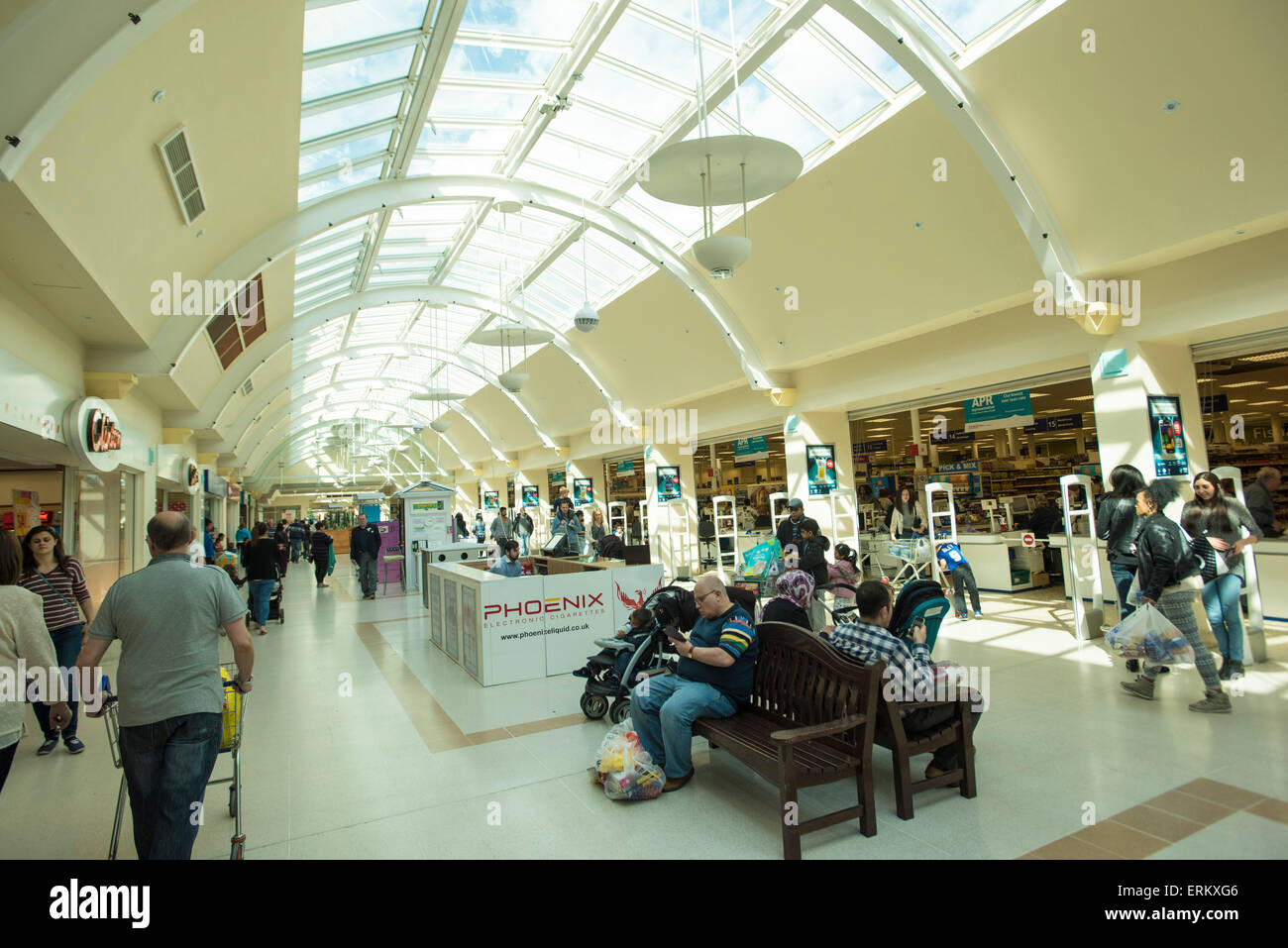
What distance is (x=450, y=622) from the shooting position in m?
8.37

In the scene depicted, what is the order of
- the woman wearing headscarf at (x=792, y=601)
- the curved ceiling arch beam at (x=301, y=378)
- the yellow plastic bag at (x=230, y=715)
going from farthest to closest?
the curved ceiling arch beam at (x=301, y=378), the woman wearing headscarf at (x=792, y=601), the yellow plastic bag at (x=230, y=715)

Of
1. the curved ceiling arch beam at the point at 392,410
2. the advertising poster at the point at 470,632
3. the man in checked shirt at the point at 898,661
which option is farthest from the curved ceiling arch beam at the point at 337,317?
the man in checked shirt at the point at 898,661

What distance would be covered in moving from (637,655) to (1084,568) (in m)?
7.20

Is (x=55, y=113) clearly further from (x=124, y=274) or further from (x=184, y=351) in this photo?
(x=184, y=351)

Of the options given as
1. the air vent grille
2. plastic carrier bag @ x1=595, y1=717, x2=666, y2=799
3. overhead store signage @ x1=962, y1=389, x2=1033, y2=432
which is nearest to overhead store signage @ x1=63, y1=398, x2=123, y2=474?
the air vent grille

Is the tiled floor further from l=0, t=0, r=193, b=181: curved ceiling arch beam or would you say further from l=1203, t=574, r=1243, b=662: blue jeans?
l=0, t=0, r=193, b=181: curved ceiling arch beam

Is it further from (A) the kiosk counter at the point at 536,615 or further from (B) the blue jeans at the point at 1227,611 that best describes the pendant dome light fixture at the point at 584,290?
(B) the blue jeans at the point at 1227,611

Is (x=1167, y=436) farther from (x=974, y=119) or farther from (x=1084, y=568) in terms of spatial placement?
(x=974, y=119)

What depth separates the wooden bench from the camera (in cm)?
321

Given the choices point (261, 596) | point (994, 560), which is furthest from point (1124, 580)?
point (261, 596)

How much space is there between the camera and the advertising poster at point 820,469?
14047 mm

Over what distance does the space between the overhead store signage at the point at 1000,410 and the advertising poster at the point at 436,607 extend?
29.9ft

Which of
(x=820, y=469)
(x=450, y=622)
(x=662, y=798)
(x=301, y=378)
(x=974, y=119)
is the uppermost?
(x=301, y=378)

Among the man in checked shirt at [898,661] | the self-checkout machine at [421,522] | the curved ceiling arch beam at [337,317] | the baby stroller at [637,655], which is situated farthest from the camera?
the self-checkout machine at [421,522]
